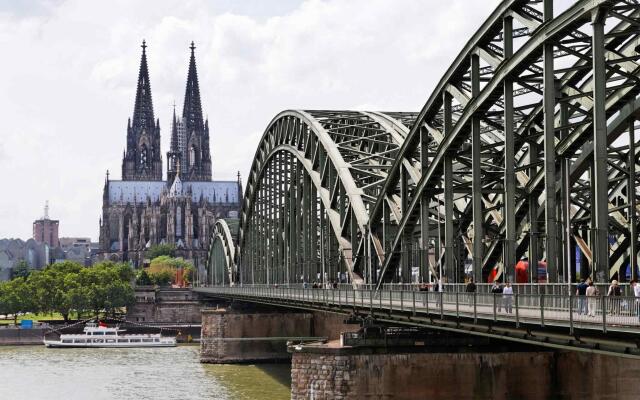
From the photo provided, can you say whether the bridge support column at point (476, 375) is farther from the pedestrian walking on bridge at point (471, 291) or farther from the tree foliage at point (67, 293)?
the tree foliage at point (67, 293)

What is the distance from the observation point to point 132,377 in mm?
88062

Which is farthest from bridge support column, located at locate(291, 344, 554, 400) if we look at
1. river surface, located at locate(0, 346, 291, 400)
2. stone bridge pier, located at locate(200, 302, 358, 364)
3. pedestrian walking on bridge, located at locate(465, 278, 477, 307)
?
stone bridge pier, located at locate(200, 302, 358, 364)

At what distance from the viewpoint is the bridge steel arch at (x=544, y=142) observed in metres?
35.9

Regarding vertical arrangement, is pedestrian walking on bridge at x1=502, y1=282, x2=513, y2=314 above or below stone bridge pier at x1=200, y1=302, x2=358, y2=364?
above

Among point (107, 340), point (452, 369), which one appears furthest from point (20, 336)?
point (452, 369)

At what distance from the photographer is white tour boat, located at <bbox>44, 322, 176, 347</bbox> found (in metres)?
132

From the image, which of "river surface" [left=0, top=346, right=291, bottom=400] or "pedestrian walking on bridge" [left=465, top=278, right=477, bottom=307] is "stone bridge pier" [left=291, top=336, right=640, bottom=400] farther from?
"river surface" [left=0, top=346, right=291, bottom=400]

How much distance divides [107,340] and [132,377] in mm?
46804

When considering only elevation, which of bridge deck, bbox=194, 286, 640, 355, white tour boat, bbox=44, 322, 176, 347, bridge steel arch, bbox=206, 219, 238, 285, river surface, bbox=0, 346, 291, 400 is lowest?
river surface, bbox=0, 346, 291, 400

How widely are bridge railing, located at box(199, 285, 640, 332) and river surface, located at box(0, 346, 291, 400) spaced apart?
75.6 feet

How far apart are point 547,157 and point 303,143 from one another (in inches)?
2057

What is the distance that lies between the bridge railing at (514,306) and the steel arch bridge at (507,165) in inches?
76.8

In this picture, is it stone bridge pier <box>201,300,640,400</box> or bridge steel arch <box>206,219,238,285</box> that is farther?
bridge steel arch <box>206,219,238,285</box>

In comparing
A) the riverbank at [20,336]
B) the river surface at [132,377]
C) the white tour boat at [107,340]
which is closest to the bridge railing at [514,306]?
the river surface at [132,377]
